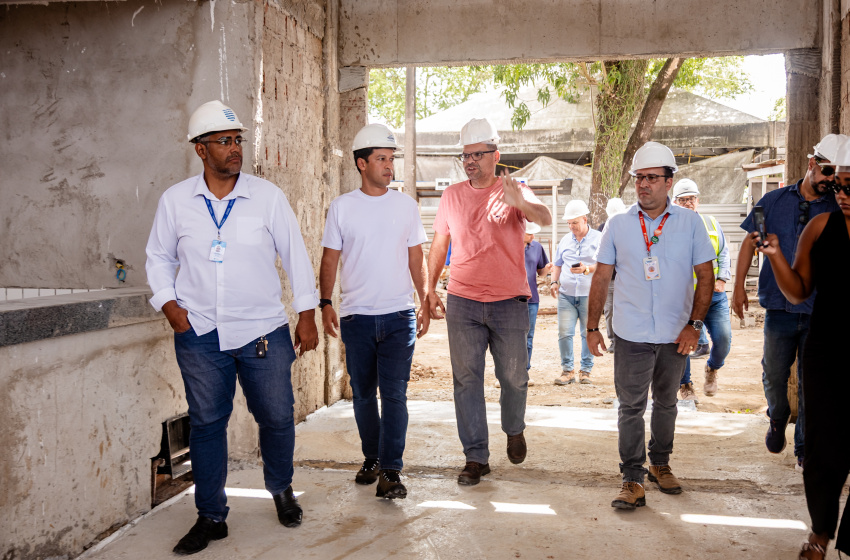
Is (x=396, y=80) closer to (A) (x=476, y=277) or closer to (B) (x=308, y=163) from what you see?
(B) (x=308, y=163)

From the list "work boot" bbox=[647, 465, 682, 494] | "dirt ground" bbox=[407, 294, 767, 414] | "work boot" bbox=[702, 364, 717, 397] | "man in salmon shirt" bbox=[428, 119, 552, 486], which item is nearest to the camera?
"work boot" bbox=[647, 465, 682, 494]

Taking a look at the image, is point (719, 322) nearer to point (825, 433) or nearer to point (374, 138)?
point (825, 433)

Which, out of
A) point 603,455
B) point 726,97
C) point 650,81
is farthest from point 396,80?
point 603,455

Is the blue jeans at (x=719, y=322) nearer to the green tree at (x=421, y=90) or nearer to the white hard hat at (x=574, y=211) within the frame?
the white hard hat at (x=574, y=211)

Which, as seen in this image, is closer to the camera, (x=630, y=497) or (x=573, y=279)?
(x=630, y=497)

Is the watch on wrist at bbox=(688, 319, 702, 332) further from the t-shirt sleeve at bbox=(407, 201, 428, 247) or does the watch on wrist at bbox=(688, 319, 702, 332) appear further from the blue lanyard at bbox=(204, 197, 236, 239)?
the blue lanyard at bbox=(204, 197, 236, 239)

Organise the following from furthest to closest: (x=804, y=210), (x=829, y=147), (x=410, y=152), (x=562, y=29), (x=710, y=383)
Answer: (x=410, y=152) → (x=710, y=383) → (x=562, y=29) → (x=804, y=210) → (x=829, y=147)

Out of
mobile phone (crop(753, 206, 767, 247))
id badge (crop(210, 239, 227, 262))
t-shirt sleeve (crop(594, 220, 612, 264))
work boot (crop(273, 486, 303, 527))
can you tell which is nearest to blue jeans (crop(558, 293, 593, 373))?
t-shirt sleeve (crop(594, 220, 612, 264))

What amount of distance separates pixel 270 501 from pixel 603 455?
2.47 metres

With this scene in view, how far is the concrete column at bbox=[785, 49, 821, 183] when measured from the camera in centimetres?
664

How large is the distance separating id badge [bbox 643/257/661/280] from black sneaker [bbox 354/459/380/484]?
6.74ft

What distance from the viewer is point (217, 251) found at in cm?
387

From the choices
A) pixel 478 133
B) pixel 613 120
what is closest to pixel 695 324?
pixel 478 133

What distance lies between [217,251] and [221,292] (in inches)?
8.2
